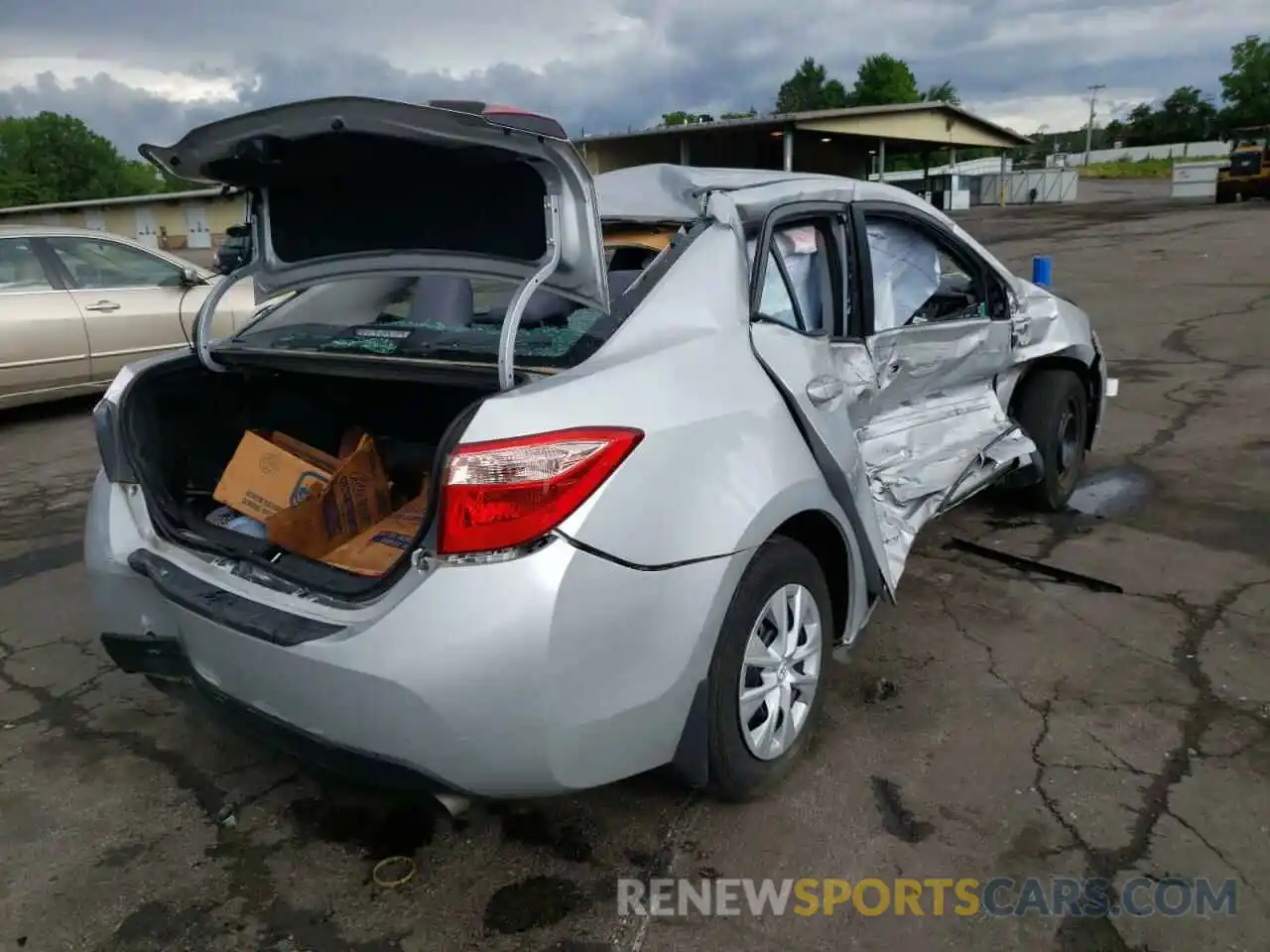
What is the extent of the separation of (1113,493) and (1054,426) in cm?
95

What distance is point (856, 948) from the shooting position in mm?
2248

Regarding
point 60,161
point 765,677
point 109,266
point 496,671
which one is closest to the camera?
point 496,671

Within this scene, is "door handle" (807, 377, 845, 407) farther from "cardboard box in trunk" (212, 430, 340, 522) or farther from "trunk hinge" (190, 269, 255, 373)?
"trunk hinge" (190, 269, 255, 373)

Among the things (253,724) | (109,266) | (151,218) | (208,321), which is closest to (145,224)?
(151,218)

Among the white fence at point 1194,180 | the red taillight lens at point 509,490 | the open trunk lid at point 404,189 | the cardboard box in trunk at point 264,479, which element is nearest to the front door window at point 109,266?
the open trunk lid at point 404,189

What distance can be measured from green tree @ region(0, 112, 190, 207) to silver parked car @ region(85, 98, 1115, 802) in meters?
87.3

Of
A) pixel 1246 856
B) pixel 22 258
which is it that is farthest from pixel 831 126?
pixel 1246 856

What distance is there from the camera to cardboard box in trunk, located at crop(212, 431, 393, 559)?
295cm

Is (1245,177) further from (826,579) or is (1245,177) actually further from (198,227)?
(826,579)

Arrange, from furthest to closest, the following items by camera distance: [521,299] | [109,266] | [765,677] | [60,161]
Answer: [60,161]
[109,266]
[765,677]
[521,299]

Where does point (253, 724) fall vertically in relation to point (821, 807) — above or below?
above

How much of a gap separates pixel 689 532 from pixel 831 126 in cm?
2804

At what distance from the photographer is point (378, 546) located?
2.83 meters

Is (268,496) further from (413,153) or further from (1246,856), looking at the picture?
(1246,856)
